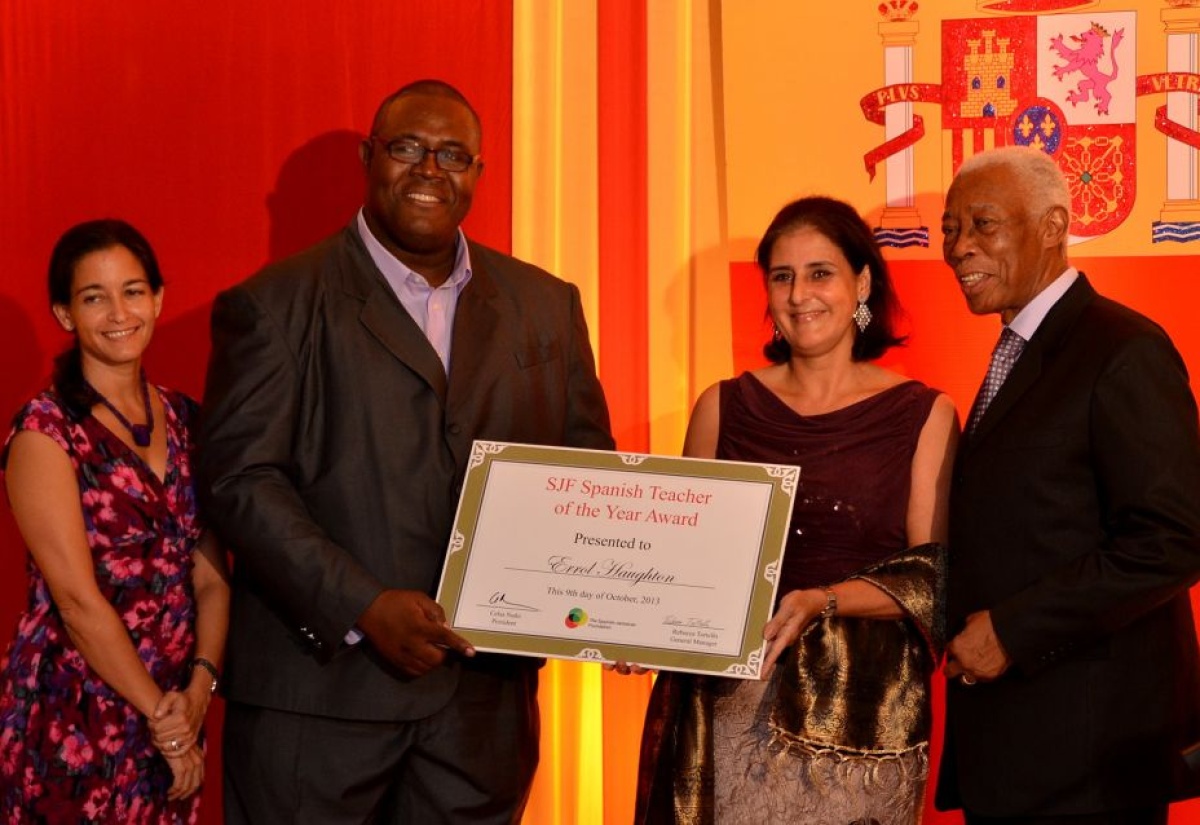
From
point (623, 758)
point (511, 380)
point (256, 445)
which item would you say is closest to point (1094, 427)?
point (511, 380)

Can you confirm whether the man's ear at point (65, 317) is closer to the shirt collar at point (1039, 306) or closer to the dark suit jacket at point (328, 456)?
the dark suit jacket at point (328, 456)

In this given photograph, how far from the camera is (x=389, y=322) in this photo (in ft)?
8.77

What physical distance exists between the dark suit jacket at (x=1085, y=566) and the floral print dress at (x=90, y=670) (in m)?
1.52

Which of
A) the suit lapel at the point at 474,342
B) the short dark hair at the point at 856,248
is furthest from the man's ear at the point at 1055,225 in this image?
the suit lapel at the point at 474,342

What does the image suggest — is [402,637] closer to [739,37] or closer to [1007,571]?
[1007,571]

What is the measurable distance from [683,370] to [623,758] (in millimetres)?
1030

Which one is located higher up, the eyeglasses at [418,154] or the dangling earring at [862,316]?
the eyeglasses at [418,154]

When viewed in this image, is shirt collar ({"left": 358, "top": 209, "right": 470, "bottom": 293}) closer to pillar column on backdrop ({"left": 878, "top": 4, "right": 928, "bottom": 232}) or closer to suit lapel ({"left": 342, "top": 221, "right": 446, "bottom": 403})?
suit lapel ({"left": 342, "top": 221, "right": 446, "bottom": 403})

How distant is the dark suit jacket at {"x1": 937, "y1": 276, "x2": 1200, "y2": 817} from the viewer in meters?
2.40

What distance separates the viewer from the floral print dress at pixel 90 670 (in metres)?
2.75

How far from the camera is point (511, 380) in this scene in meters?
2.77

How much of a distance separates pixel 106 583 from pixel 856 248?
5.23ft

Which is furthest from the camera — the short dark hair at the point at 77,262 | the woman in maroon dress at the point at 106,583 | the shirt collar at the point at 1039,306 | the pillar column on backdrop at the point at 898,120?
the pillar column on backdrop at the point at 898,120

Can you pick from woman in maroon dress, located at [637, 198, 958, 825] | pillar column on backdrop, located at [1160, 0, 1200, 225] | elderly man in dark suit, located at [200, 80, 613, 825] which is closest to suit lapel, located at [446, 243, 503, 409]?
elderly man in dark suit, located at [200, 80, 613, 825]
